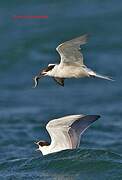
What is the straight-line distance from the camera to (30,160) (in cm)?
2402

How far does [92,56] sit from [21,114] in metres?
6.58

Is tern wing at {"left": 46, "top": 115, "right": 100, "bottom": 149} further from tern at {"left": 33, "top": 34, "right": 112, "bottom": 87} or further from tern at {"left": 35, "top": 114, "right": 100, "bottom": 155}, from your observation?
tern at {"left": 33, "top": 34, "right": 112, "bottom": 87}

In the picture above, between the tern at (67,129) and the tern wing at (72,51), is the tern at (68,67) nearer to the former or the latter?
the tern wing at (72,51)

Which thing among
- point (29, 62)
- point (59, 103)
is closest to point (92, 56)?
point (29, 62)

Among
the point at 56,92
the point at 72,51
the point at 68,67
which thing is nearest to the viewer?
the point at 72,51

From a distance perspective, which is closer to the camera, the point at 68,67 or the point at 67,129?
the point at 68,67

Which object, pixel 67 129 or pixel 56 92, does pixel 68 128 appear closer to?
pixel 67 129

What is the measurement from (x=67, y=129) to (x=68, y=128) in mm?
55

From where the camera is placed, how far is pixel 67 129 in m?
21.8

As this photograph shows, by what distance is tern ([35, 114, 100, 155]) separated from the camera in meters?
21.6

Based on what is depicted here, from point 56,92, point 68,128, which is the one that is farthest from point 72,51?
point 56,92

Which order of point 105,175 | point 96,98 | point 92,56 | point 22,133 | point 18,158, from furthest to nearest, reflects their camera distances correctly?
point 92,56
point 96,98
point 22,133
point 18,158
point 105,175

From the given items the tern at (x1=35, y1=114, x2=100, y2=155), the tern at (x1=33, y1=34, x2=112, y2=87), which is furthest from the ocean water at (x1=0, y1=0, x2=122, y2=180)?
the tern at (x1=33, y1=34, x2=112, y2=87)

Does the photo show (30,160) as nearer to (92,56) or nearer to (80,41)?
(80,41)
